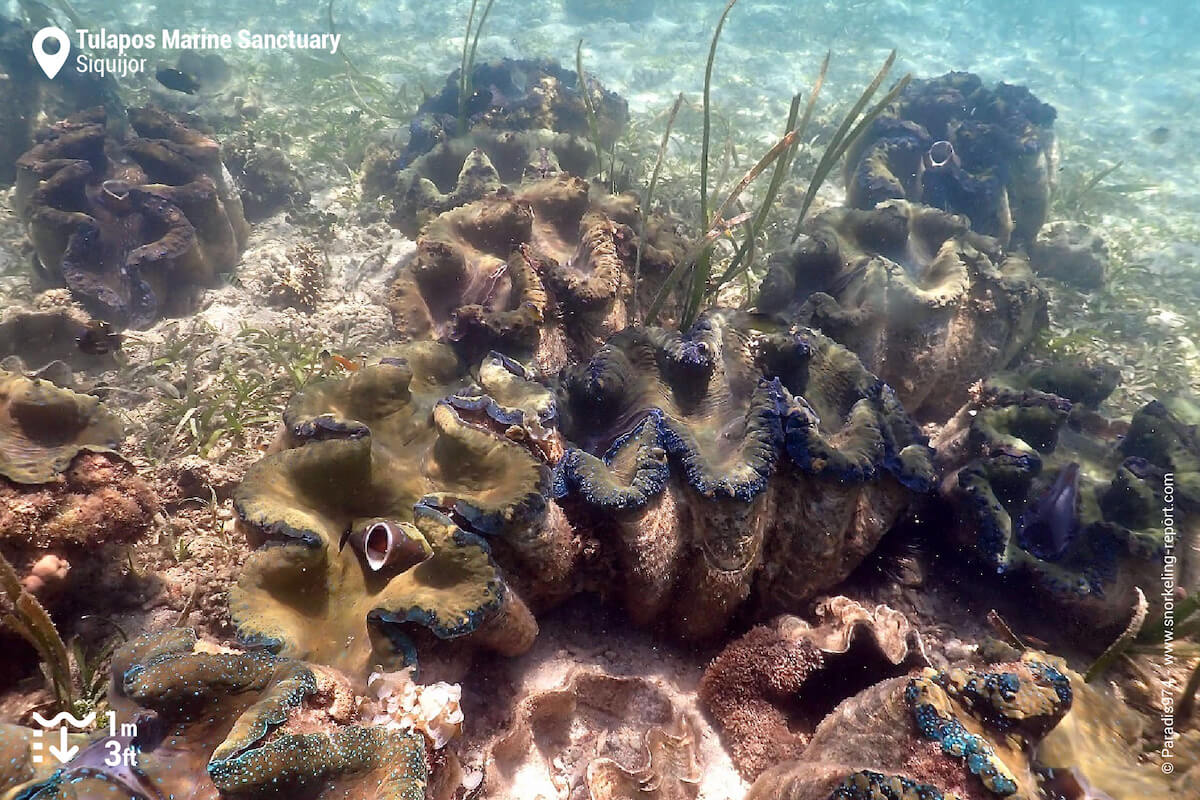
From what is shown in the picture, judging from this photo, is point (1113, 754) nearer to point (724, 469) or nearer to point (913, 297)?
point (724, 469)

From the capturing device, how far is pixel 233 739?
65.7 inches

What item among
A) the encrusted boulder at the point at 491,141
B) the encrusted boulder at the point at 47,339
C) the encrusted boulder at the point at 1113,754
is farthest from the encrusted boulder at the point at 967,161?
the encrusted boulder at the point at 47,339

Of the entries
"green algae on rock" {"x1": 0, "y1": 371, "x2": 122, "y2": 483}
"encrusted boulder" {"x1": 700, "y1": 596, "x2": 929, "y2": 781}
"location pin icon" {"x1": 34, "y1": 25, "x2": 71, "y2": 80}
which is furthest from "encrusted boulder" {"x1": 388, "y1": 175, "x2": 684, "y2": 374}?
"location pin icon" {"x1": 34, "y1": 25, "x2": 71, "y2": 80}

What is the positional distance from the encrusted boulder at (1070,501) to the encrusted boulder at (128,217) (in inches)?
250

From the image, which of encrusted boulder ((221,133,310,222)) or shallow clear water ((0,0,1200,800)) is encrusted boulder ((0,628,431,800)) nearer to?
shallow clear water ((0,0,1200,800))

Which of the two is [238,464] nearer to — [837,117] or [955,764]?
[955,764]

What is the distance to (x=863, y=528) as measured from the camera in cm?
311

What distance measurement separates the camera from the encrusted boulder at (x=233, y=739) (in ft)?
5.39

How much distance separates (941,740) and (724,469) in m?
1.22

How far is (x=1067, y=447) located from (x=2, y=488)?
5415 millimetres

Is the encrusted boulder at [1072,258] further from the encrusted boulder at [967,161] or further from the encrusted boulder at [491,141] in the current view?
the encrusted boulder at [491,141]

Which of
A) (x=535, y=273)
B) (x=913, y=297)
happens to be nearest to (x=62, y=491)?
(x=535, y=273)

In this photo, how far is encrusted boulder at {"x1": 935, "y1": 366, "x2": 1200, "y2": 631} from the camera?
3.14 m

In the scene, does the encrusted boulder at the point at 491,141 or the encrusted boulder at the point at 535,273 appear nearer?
the encrusted boulder at the point at 535,273
